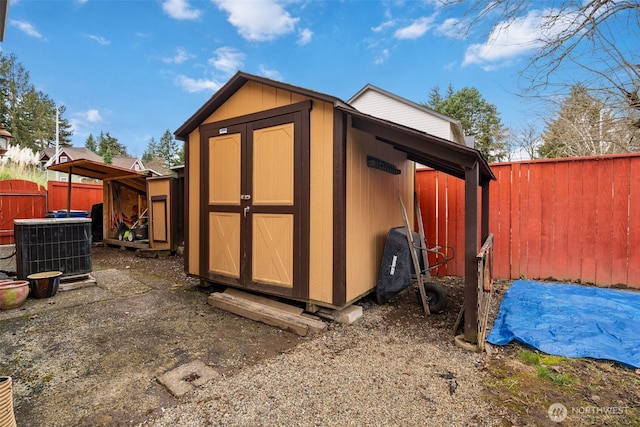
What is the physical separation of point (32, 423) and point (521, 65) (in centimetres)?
637

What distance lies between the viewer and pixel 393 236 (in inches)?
142

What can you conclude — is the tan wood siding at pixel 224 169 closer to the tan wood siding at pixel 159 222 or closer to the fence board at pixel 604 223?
the tan wood siding at pixel 159 222

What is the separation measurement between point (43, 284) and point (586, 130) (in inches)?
460

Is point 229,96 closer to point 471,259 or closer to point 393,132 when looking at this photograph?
point 393,132

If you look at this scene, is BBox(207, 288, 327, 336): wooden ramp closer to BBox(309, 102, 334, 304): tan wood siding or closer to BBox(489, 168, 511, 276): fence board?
BBox(309, 102, 334, 304): tan wood siding

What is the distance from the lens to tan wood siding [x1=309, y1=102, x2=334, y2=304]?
10.1 feet

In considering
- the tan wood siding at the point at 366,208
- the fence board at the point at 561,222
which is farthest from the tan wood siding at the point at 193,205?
the fence board at the point at 561,222

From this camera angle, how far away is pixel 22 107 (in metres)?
22.1

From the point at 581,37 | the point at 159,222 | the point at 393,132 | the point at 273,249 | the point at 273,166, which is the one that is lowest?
the point at 273,249

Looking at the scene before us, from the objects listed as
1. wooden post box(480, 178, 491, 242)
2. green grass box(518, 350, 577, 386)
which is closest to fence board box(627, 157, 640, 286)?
wooden post box(480, 178, 491, 242)

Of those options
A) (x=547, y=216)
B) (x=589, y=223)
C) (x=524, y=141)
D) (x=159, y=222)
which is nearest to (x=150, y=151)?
(x=159, y=222)

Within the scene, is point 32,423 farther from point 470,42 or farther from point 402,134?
point 470,42

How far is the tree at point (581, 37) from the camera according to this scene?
3727 mm

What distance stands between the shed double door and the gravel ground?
3.16 feet
